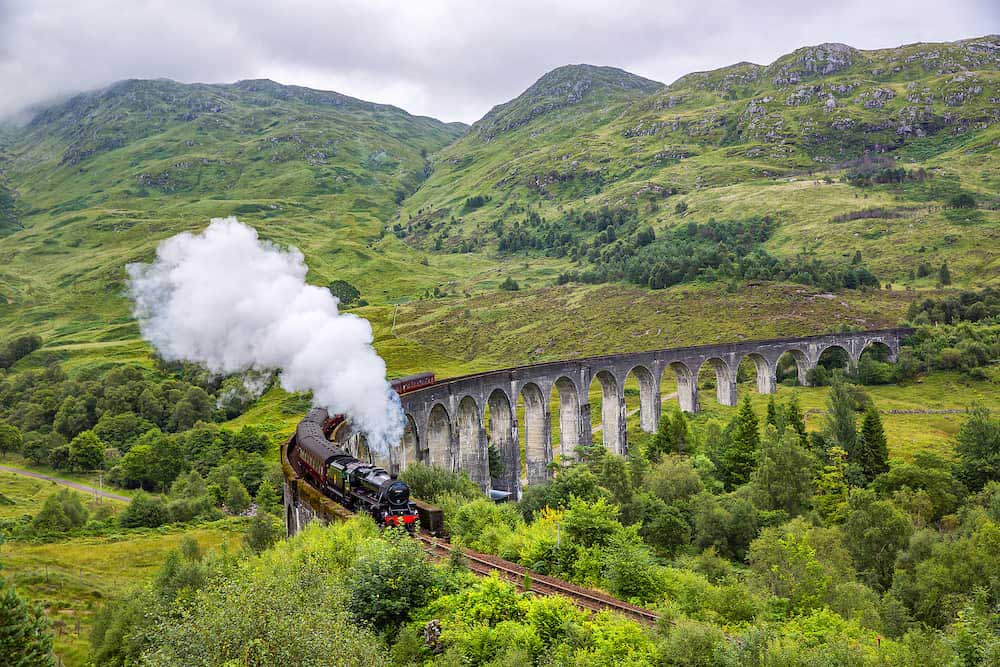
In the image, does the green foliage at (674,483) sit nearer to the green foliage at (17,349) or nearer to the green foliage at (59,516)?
the green foliage at (59,516)

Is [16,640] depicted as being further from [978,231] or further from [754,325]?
[978,231]

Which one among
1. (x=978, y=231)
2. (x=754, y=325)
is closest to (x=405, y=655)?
(x=754, y=325)

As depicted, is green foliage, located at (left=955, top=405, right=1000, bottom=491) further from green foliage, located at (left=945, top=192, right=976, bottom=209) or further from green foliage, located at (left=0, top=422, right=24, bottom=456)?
green foliage, located at (left=945, top=192, right=976, bottom=209)

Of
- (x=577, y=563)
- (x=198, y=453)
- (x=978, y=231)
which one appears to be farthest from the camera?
(x=978, y=231)

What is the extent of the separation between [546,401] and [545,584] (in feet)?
150

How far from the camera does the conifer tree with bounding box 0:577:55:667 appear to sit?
24156 mm

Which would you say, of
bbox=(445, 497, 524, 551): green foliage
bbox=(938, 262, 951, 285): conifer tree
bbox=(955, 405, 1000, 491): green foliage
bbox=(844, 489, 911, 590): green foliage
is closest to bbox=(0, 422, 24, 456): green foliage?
bbox=(445, 497, 524, 551): green foliage

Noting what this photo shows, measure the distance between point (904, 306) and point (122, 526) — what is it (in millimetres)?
120234

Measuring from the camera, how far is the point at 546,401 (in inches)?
2702

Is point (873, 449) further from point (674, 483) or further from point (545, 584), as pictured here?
point (545, 584)

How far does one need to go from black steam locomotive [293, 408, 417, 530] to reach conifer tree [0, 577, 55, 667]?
1253cm

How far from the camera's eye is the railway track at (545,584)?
20.9 metres

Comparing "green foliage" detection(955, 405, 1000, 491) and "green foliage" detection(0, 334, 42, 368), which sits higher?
"green foliage" detection(0, 334, 42, 368)

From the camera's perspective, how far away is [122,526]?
6019cm
